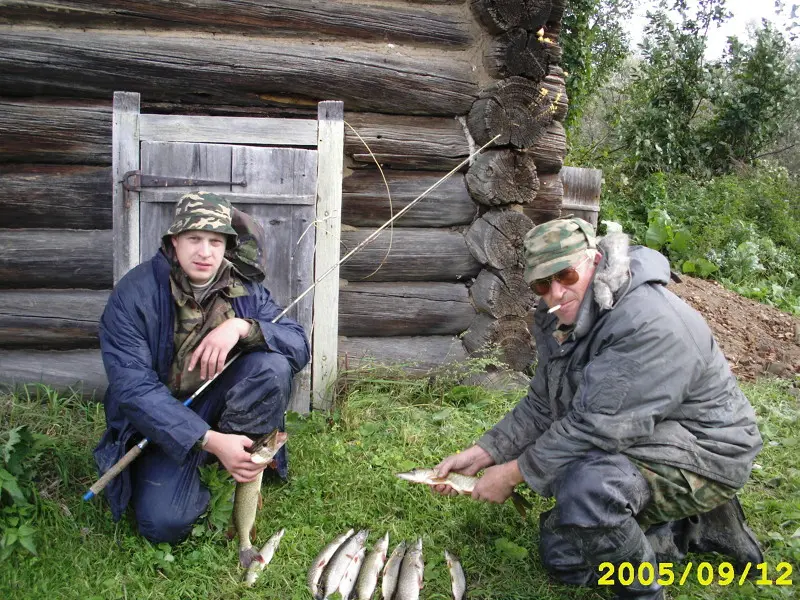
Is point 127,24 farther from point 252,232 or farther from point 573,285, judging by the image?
point 573,285

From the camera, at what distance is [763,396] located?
594cm

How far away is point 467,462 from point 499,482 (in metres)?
0.36

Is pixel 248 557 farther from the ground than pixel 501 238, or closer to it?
closer to it

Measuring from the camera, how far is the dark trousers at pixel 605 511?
9.90 feet

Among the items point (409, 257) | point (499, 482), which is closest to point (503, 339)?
point (409, 257)

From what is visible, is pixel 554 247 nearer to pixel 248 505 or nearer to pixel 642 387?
pixel 642 387

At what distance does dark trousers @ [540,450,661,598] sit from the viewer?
3018 mm

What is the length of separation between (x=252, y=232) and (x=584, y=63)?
27.7 ft

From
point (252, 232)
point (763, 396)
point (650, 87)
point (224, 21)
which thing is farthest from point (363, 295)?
point (650, 87)

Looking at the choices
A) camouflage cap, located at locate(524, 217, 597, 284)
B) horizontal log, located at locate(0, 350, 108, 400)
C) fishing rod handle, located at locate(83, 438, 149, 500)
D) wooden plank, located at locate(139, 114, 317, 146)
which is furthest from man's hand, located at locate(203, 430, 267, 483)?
wooden plank, located at locate(139, 114, 317, 146)

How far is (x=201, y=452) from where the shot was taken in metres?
3.69

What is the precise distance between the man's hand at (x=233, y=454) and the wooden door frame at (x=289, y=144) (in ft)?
5.50

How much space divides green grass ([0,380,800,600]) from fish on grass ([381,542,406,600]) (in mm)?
138

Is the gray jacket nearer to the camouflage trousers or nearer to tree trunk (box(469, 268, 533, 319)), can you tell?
the camouflage trousers
